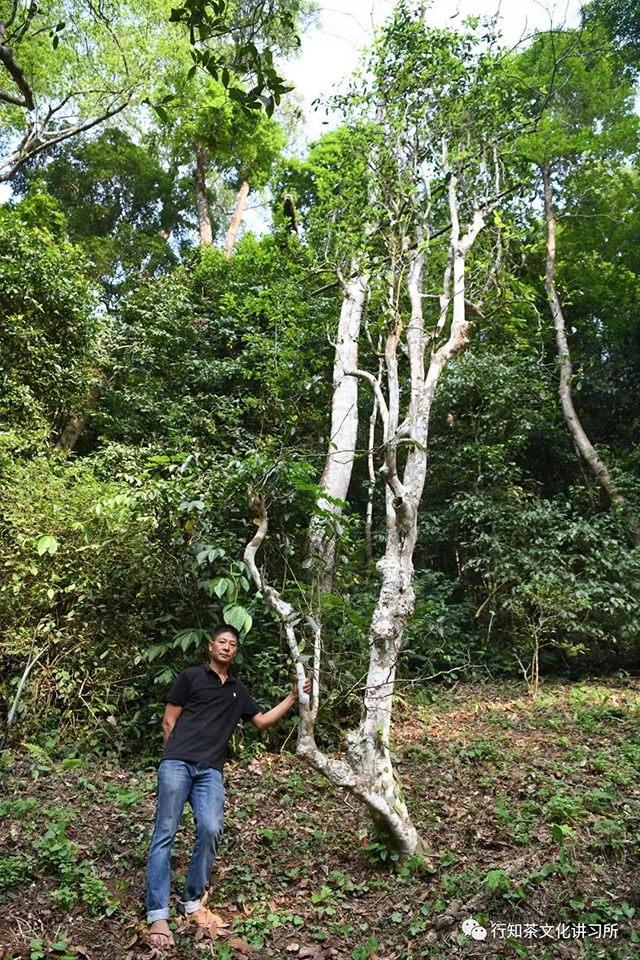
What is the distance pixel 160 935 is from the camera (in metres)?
2.88

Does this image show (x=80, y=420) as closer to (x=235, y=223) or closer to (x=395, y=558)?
(x=235, y=223)

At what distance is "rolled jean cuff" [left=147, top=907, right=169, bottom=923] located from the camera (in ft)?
9.62

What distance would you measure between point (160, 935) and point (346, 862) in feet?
4.01

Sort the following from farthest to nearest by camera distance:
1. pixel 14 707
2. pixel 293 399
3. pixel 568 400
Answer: pixel 568 400 < pixel 293 399 < pixel 14 707

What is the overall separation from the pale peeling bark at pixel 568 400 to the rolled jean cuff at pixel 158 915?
7.89 metres

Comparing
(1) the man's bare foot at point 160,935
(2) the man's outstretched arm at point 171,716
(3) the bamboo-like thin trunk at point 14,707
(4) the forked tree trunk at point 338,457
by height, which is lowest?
(1) the man's bare foot at point 160,935

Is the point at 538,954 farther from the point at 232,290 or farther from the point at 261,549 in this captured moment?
the point at 232,290

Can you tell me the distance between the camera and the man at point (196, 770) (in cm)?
299

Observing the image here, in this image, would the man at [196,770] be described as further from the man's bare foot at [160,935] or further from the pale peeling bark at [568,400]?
the pale peeling bark at [568,400]

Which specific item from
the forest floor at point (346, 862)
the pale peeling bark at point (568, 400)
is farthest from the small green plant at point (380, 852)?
the pale peeling bark at point (568, 400)

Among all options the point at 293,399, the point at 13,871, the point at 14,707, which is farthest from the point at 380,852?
the point at 293,399

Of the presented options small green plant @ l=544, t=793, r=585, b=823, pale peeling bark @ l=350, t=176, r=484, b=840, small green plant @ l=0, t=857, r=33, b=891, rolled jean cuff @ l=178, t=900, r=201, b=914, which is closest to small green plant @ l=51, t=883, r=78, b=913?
small green plant @ l=0, t=857, r=33, b=891

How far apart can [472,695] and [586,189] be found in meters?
8.70

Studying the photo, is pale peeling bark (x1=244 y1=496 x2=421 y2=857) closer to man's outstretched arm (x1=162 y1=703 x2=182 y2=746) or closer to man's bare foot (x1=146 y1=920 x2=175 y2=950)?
man's outstretched arm (x1=162 y1=703 x2=182 y2=746)
